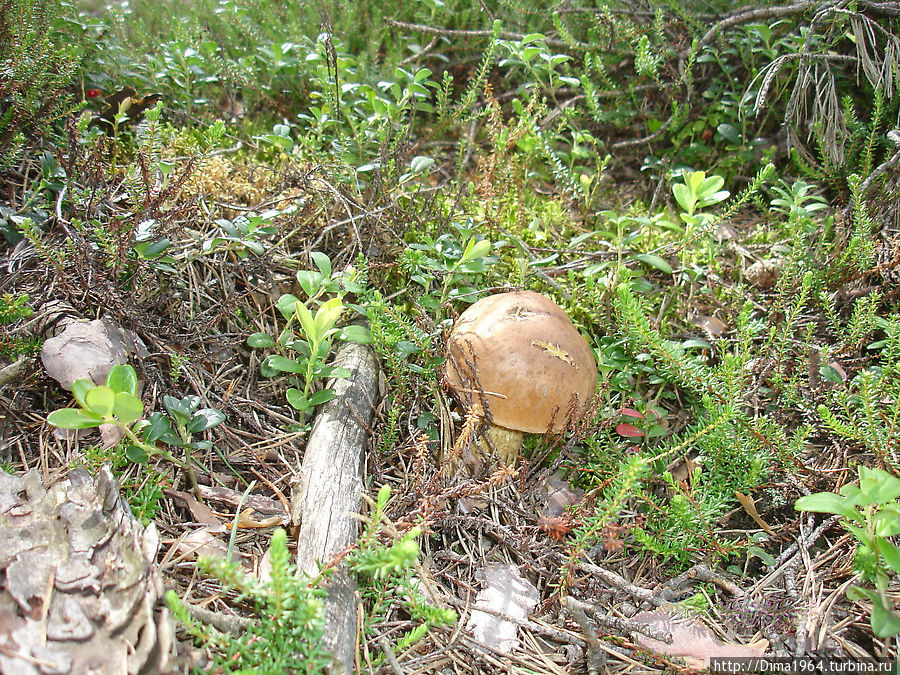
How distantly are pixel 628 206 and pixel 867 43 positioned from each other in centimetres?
162

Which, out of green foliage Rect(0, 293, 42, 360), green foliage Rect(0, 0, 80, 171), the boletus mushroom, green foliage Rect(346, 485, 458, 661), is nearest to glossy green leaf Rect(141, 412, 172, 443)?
green foliage Rect(0, 293, 42, 360)

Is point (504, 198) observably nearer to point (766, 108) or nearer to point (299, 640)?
point (766, 108)

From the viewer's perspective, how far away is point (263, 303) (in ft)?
9.22

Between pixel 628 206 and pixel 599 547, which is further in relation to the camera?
pixel 628 206

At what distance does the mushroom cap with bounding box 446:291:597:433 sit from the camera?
224 cm

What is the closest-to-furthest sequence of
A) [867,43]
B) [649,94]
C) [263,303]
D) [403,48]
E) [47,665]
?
1. [47,665]
2. [263,303]
3. [867,43]
4. [649,94]
5. [403,48]

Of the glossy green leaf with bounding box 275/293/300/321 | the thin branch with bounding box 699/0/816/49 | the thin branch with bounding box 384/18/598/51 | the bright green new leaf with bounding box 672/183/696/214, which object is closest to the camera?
the glossy green leaf with bounding box 275/293/300/321

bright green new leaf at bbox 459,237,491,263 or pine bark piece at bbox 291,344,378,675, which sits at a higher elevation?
bright green new leaf at bbox 459,237,491,263

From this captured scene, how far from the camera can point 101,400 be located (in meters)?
1.73

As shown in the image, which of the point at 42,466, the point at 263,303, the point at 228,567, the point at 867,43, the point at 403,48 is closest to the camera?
the point at 228,567

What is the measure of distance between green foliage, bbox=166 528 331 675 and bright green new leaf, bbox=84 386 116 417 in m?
0.63

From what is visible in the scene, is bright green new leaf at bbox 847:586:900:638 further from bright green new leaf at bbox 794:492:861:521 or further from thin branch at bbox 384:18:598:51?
thin branch at bbox 384:18:598:51

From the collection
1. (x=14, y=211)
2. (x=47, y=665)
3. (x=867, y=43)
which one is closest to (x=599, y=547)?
(x=47, y=665)

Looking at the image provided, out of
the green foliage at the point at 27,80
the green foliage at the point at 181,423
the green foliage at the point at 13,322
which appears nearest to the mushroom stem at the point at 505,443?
the green foliage at the point at 181,423
